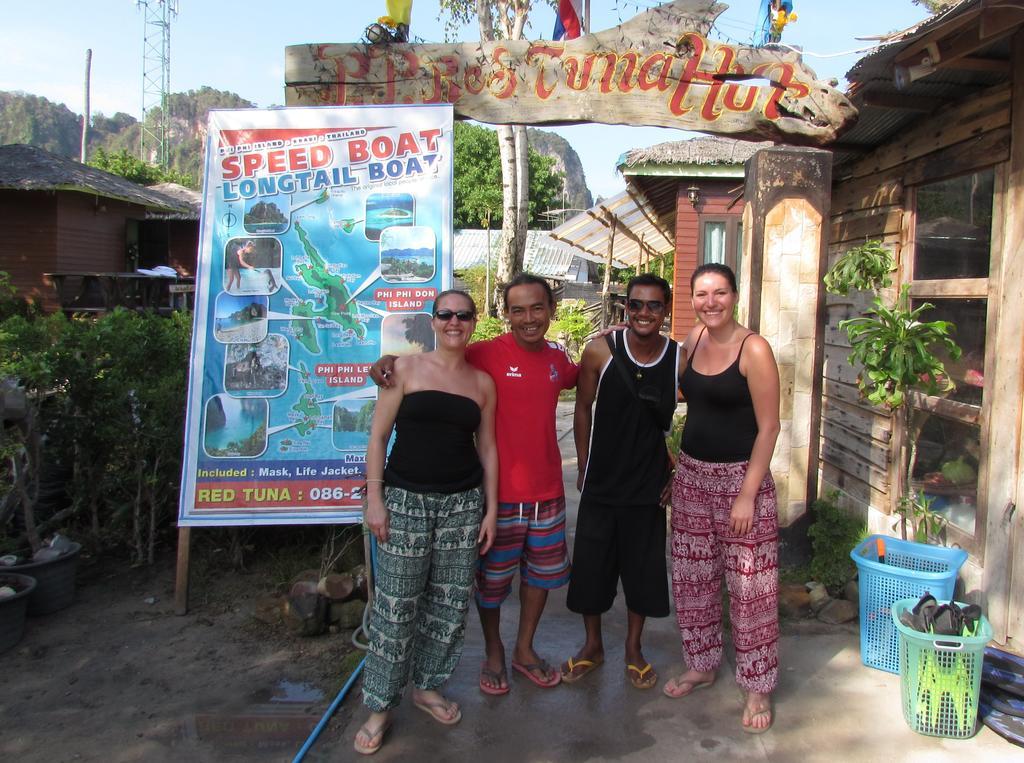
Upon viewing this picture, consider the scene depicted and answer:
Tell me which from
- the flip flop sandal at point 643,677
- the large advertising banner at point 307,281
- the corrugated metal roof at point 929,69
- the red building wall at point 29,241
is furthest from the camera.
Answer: the red building wall at point 29,241

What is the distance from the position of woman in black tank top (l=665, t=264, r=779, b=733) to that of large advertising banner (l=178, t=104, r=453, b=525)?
1.56 metres

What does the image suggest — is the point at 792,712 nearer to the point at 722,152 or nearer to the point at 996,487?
the point at 996,487

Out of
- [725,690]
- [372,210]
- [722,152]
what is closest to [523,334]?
[372,210]

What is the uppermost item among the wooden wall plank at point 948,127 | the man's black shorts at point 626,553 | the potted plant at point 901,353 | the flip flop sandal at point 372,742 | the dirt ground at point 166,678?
the wooden wall plank at point 948,127

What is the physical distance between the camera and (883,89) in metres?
4.23

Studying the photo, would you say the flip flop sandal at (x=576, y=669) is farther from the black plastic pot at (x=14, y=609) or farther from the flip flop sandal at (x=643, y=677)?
the black plastic pot at (x=14, y=609)

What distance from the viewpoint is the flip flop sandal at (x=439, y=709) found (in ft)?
10.1

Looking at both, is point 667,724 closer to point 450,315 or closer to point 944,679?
point 944,679

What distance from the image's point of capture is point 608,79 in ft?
13.7

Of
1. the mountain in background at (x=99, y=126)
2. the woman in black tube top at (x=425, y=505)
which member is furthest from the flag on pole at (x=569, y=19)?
the mountain in background at (x=99, y=126)

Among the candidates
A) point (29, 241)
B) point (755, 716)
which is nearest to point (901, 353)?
point (755, 716)

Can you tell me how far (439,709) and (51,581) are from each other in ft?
8.38

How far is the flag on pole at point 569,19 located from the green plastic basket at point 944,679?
361cm

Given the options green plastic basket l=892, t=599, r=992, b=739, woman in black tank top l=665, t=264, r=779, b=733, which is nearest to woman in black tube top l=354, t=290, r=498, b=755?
woman in black tank top l=665, t=264, r=779, b=733
